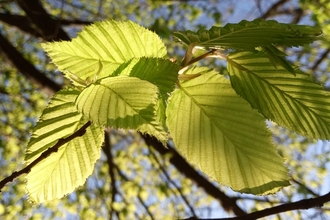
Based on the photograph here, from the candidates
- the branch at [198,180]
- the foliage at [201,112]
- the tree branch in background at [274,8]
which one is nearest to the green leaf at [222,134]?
the foliage at [201,112]

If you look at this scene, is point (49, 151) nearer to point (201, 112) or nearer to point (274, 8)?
point (201, 112)

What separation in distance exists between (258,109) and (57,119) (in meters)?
0.18

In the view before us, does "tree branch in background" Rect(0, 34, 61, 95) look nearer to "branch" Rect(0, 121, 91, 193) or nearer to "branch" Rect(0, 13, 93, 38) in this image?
"branch" Rect(0, 13, 93, 38)

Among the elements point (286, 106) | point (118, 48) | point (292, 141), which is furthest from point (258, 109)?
A: point (292, 141)

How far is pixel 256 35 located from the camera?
0.94ft

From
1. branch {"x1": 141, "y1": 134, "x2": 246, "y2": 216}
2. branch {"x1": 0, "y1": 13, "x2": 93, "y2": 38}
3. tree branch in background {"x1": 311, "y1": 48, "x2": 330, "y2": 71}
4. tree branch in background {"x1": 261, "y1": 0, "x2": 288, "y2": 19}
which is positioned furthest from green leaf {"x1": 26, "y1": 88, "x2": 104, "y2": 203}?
tree branch in background {"x1": 261, "y1": 0, "x2": 288, "y2": 19}

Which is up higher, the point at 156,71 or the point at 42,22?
the point at 42,22

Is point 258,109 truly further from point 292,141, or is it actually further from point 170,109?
point 292,141

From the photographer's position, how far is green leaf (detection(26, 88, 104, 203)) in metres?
0.35

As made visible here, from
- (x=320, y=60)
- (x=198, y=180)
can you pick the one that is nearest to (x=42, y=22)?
(x=198, y=180)

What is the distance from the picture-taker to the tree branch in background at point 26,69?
163 cm

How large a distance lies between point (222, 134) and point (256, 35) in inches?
4.3

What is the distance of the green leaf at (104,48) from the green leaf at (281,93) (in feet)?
0.25

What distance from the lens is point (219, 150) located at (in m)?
0.36
